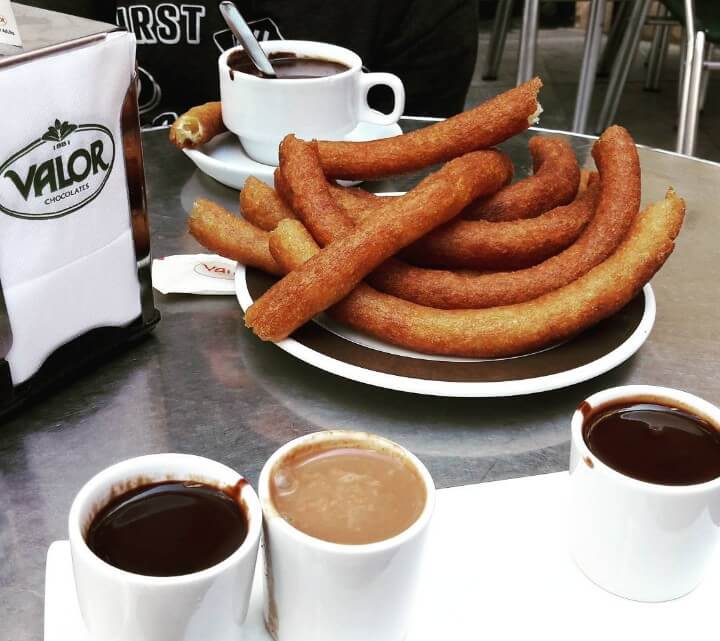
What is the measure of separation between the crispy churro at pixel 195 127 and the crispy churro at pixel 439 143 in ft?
0.94

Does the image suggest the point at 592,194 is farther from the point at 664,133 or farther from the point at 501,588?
the point at 664,133

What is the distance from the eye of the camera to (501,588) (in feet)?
1.96

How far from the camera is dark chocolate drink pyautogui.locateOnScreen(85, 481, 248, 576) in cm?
48

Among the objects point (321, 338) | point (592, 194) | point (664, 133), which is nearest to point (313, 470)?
point (321, 338)

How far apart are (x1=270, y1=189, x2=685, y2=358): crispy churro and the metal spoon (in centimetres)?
46

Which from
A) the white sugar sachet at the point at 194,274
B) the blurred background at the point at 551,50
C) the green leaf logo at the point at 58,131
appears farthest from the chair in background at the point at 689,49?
the green leaf logo at the point at 58,131

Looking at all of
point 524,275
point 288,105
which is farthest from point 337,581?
point 288,105

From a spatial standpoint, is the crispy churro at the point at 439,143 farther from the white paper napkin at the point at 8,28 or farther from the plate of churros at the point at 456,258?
the white paper napkin at the point at 8,28

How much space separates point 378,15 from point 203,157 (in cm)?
91

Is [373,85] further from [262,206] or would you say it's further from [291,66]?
[262,206]

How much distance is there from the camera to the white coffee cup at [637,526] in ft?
1.81

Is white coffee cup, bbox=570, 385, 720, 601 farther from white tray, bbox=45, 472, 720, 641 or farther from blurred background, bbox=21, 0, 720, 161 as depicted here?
blurred background, bbox=21, 0, 720, 161

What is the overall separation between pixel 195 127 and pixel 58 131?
0.57 meters

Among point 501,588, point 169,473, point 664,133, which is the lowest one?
point 664,133
